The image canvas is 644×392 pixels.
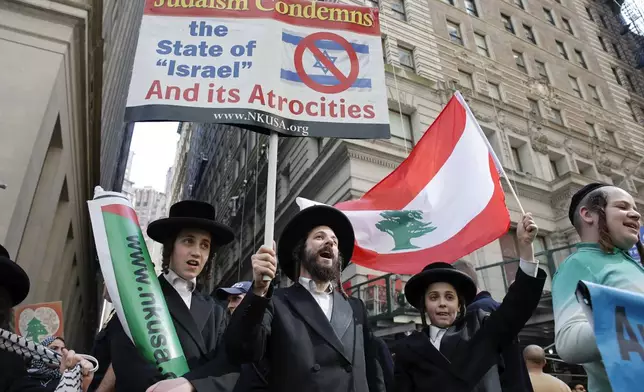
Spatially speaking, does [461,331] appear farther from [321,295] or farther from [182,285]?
[182,285]

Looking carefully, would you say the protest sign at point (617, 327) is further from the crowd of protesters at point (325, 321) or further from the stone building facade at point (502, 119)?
the stone building facade at point (502, 119)

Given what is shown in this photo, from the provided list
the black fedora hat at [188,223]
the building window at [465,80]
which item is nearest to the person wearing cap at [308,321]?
the black fedora hat at [188,223]

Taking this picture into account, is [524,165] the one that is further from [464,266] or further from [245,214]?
[464,266]

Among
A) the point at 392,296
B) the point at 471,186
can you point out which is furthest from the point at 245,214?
the point at 471,186

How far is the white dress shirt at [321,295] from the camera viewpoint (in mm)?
3097

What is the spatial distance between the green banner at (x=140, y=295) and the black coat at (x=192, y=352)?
107mm

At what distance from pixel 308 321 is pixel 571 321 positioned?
1446mm

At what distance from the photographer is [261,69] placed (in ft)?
12.5

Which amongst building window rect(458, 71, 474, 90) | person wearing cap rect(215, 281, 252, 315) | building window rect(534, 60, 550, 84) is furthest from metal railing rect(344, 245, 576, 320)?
building window rect(534, 60, 550, 84)

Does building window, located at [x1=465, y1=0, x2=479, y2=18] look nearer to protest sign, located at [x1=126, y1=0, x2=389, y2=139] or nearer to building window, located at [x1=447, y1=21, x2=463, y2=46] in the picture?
building window, located at [x1=447, y1=21, x2=463, y2=46]

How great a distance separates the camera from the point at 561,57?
98.5ft

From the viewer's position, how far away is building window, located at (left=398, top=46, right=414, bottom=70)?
22.2 m

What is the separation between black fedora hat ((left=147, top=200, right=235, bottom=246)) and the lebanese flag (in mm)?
3552

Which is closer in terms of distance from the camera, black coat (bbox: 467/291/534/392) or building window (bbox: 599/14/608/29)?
black coat (bbox: 467/291/534/392)
